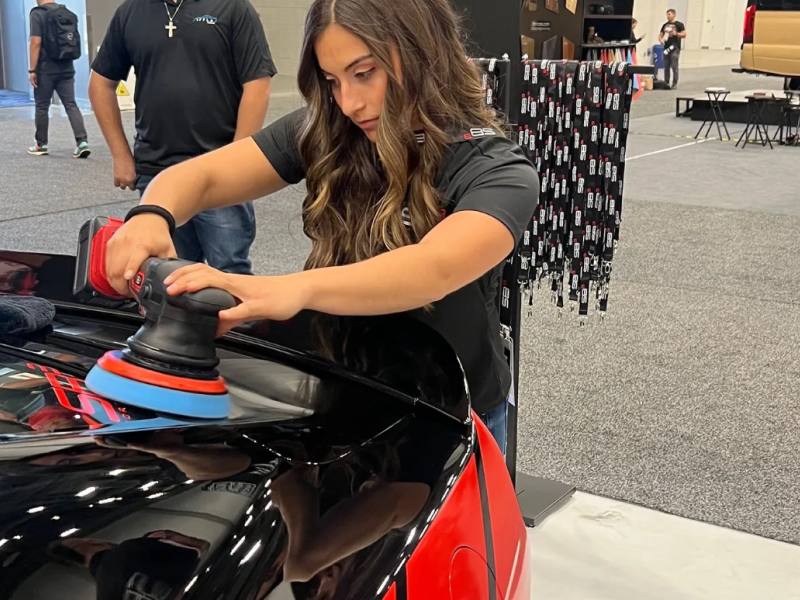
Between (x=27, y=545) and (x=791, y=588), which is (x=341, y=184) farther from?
(x=791, y=588)

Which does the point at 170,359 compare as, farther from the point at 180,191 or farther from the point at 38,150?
the point at 38,150

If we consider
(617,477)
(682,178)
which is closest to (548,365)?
(617,477)

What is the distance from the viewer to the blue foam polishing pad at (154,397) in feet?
3.51

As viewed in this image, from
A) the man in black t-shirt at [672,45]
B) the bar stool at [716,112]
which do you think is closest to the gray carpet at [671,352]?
the bar stool at [716,112]

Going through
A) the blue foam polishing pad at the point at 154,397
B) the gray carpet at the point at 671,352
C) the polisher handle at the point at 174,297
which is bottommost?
the gray carpet at the point at 671,352

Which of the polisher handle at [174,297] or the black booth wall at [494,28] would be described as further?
the black booth wall at [494,28]

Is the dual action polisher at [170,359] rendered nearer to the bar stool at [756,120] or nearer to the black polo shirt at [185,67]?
the black polo shirt at [185,67]

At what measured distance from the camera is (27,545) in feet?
2.57

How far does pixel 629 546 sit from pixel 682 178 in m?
6.98

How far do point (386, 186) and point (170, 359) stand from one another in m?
0.66

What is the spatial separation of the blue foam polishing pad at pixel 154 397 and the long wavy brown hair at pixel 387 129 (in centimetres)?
52

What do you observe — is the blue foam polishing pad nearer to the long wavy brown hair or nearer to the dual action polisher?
the dual action polisher

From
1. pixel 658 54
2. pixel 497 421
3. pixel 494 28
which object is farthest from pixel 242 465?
pixel 658 54

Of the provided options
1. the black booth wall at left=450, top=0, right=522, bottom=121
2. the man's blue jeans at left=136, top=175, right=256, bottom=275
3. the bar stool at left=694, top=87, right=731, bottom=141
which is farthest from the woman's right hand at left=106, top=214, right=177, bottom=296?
the bar stool at left=694, top=87, right=731, bottom=141
